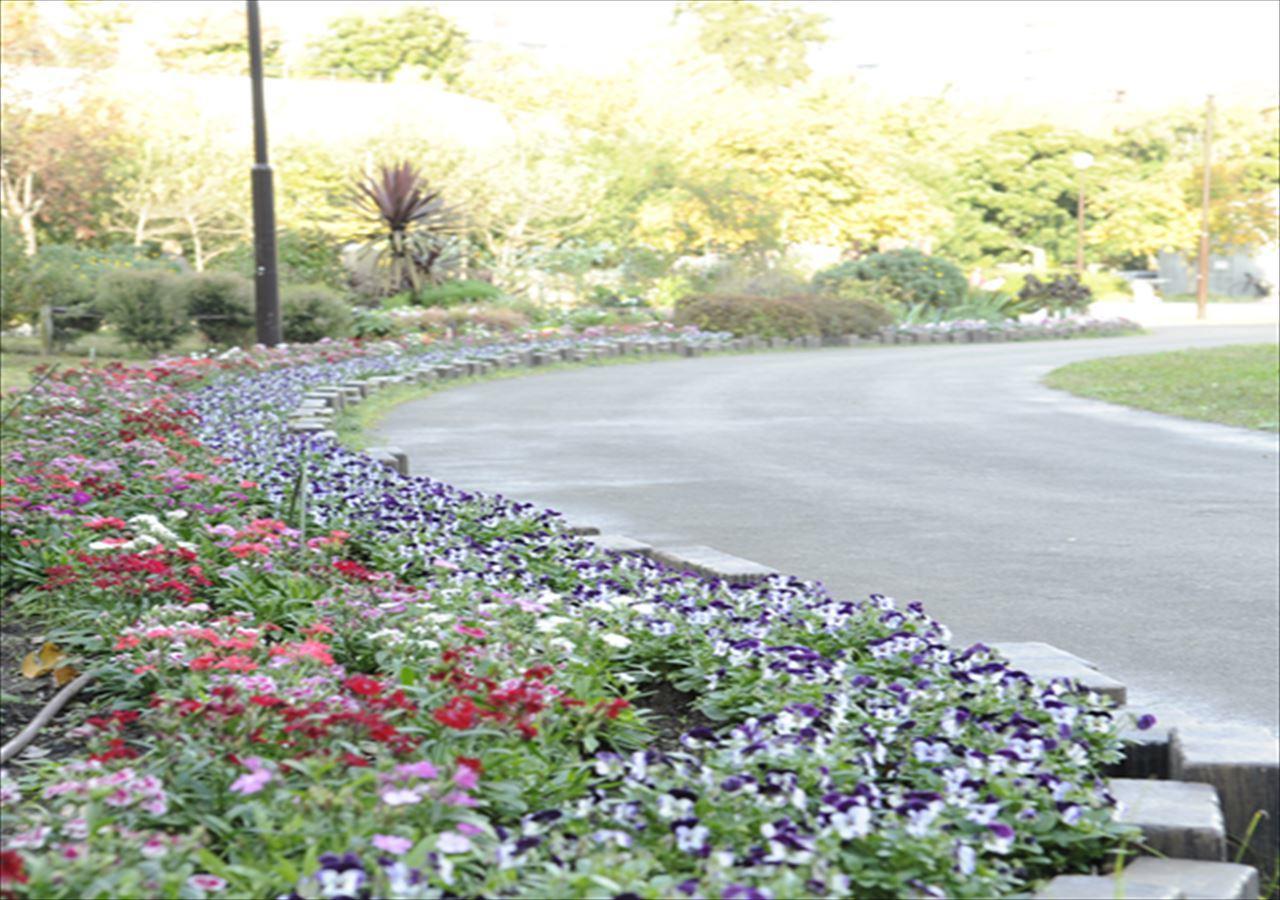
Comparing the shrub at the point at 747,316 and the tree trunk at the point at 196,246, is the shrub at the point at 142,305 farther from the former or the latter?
the tree trunk at the point at 196,246

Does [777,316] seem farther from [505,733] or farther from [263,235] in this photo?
[505,733]

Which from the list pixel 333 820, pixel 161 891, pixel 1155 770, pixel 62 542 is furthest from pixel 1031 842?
pixel 62 542

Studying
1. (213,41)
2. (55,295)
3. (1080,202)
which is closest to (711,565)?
(55,295)

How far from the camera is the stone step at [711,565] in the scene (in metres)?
5.73

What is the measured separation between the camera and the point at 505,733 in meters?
3.42

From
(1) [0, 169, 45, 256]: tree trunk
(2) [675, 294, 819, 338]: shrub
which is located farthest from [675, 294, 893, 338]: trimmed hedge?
(1) [0, 169, 45, 256]: tree trunk

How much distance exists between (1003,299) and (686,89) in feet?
74.2

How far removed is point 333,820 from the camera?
2.82 meters

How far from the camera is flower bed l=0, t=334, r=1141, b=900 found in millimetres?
2754

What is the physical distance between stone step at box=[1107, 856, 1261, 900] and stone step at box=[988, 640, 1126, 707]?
0.98 m

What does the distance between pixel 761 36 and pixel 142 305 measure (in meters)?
59.2

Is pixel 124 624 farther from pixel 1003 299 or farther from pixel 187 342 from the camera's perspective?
pixel 1003 299

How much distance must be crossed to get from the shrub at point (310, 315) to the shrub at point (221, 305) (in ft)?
1.66

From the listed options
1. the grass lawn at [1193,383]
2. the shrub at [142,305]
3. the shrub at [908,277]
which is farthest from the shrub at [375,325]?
the shrub at [908,277]
